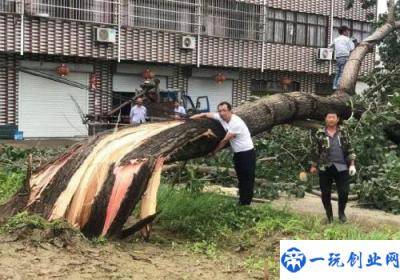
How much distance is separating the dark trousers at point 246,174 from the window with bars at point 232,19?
661 inches

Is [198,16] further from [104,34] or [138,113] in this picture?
[138,113]

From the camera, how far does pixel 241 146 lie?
8.63m

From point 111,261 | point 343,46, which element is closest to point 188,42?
point 343,46

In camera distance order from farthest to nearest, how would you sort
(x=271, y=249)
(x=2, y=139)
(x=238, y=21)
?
(x=238, y=21)
(x=2, y=139)
(x=271, y=249)

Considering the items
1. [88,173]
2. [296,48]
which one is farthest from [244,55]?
[88,173]

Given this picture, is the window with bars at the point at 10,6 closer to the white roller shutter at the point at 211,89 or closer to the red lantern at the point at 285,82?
the white roller shutter at the point at 211,89

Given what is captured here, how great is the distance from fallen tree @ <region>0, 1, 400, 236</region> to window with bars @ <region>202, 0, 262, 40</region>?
1706cm

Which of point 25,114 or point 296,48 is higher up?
point 296,48

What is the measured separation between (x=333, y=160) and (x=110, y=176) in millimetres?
2892

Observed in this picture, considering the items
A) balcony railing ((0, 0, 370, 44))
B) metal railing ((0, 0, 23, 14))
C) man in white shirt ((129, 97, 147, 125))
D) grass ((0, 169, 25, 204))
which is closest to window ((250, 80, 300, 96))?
balcony railing ((0, 0, 370, 44))

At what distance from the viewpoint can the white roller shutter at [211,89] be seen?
2633cm

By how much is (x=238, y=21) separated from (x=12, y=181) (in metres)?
17.4

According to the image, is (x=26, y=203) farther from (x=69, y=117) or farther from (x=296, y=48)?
(x=296, y=48)

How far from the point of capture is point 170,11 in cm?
2416
